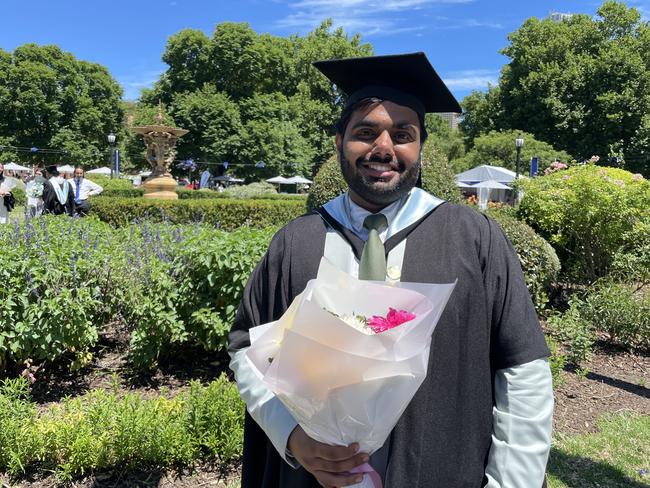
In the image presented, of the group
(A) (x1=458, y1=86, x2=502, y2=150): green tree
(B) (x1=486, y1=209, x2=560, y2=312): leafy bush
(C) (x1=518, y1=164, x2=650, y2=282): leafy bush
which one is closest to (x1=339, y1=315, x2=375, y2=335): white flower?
(B) (x1=486, y1=209, x2=560, y2=312): leafy bush

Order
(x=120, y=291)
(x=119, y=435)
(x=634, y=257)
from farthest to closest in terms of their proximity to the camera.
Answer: (x=634, y=257), (x=120, y=291), (x=119, y=435)

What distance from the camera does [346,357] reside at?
112 cm

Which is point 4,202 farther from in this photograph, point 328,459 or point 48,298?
point 328,459

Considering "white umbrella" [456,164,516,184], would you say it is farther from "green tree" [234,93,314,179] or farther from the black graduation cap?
the black graduation cap

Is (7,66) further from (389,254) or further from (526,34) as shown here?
(389,254)

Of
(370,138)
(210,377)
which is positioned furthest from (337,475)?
(210,377)

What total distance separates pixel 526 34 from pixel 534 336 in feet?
131

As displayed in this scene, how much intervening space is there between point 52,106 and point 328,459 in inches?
1844

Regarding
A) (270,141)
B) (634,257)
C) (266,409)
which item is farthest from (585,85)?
(266,409)

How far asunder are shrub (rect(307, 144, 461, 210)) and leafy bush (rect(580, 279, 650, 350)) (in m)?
2.06

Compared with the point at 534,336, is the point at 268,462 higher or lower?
lower

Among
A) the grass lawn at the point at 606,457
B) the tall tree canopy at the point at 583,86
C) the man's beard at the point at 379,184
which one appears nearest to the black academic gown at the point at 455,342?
the man's beard at the point at 379,184

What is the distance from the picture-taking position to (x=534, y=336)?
59.0 inches

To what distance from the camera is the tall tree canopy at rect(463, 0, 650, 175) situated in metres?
32.0
